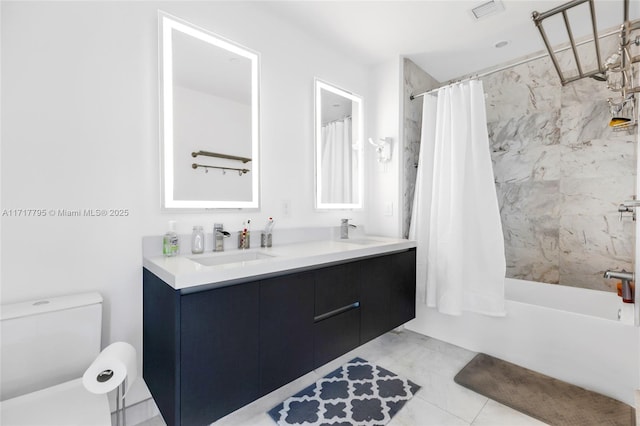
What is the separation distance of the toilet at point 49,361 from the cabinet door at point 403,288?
167 cm

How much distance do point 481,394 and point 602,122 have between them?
2257mm

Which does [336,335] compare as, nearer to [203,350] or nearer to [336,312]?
[336,312]

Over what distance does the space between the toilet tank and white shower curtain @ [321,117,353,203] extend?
1.61 m

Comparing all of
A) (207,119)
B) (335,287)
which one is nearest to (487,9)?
(207,119)

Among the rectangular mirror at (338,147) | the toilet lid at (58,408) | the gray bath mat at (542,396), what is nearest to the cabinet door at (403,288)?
the gray bath mat at (542,396)

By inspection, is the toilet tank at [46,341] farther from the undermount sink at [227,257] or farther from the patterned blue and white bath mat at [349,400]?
the patterned blue and white bath mat at [349,400]

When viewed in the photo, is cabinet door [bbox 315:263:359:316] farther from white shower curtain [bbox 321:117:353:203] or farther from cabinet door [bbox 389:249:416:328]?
white shower curtain [bbox 321:117:353:203]

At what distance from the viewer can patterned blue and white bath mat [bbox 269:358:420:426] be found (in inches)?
60.3

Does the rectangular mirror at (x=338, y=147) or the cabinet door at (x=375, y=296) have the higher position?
the rectangular mirror at (x=338, y=147)

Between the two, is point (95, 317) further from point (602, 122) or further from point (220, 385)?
point (602, 122)

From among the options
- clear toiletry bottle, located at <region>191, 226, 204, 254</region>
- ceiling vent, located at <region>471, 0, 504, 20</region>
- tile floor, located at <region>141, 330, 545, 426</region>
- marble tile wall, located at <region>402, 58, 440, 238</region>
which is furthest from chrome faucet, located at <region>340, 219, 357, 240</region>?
ceiling vent, located at <region>471, 0, 504, 20</region>

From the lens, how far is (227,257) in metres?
1.61

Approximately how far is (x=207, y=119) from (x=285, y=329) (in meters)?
1.25

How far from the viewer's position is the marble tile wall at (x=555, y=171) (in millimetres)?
2248
